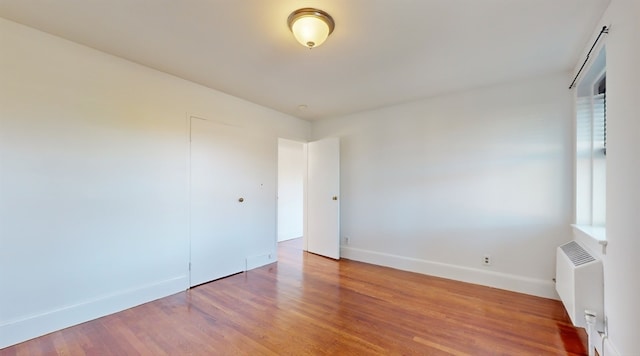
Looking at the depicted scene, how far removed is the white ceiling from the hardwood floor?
7.75ft

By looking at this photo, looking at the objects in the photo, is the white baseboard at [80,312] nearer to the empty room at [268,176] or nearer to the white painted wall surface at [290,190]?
the empty room at [268,176]

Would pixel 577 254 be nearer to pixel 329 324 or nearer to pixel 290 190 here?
pixel 329 324

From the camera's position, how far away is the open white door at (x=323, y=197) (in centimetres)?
427

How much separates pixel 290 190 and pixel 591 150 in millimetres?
5027

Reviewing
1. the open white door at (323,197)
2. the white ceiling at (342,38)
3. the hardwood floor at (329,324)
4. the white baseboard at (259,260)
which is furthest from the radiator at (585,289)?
A: the white baseboard at (259,260)

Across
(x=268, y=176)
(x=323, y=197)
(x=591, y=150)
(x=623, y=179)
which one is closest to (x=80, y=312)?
(x=268, y=176)

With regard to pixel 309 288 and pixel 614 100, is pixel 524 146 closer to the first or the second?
pixel 614 100

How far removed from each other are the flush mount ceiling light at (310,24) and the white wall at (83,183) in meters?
1.83

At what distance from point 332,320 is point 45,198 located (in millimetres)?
2567

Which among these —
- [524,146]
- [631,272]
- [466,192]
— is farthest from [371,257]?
[631,272]

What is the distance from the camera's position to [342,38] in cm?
208

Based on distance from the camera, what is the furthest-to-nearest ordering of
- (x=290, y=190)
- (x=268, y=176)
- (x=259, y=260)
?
1. (x=290, y=190)
2. (x=268, y=176)
3. (x=259, y=260)

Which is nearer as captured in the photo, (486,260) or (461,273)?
(486,260)

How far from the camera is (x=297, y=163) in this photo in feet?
21.1
